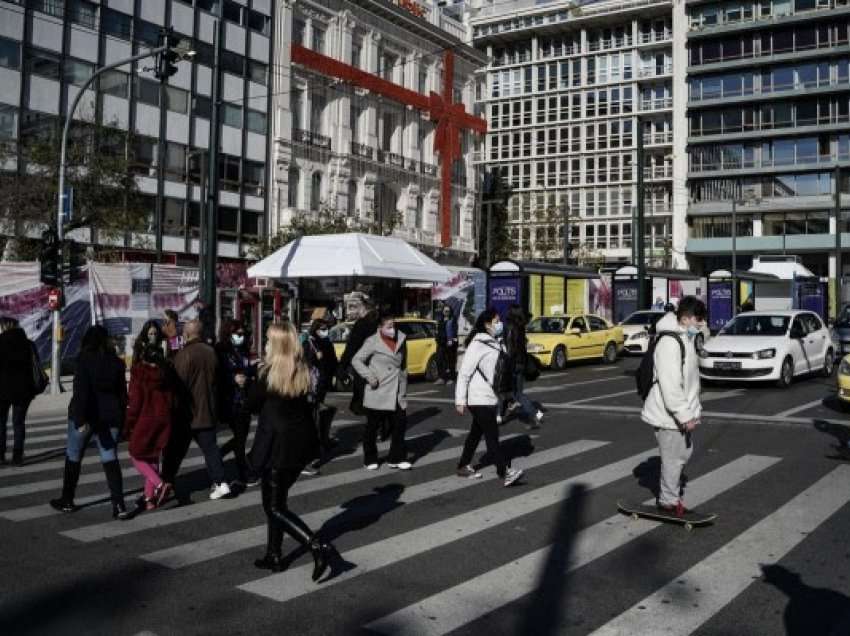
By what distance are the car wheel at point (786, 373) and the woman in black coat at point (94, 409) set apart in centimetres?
1320

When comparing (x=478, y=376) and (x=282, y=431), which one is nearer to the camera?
(x=282, y=431)

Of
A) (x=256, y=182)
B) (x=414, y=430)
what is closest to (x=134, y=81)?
(x=256, y=182)

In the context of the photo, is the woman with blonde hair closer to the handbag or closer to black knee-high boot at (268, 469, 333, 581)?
black knee-high boot at (268, 469, 333, 581)

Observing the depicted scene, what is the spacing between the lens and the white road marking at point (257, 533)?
5.84m

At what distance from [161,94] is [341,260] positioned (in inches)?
1049

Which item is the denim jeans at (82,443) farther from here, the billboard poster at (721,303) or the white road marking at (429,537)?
the billboard poster at (721,303)

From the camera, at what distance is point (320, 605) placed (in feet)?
16.0

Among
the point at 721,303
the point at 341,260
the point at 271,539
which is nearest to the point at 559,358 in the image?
the point at 341,260

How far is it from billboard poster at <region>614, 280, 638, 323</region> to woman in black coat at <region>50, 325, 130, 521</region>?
28.3 meters

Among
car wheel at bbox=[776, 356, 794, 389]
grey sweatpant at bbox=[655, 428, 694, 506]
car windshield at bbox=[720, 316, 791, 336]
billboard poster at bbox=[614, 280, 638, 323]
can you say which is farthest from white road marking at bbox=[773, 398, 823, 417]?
billboard poster at bbox=[614, 280, 638, 323]

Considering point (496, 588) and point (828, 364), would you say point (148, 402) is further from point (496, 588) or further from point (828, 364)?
point (828, 364)

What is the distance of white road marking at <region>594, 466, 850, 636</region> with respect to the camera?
4605mm

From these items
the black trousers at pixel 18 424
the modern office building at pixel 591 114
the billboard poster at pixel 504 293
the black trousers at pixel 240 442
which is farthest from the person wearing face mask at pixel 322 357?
the modern office building at pixel 591 114

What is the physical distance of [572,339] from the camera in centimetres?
2275
